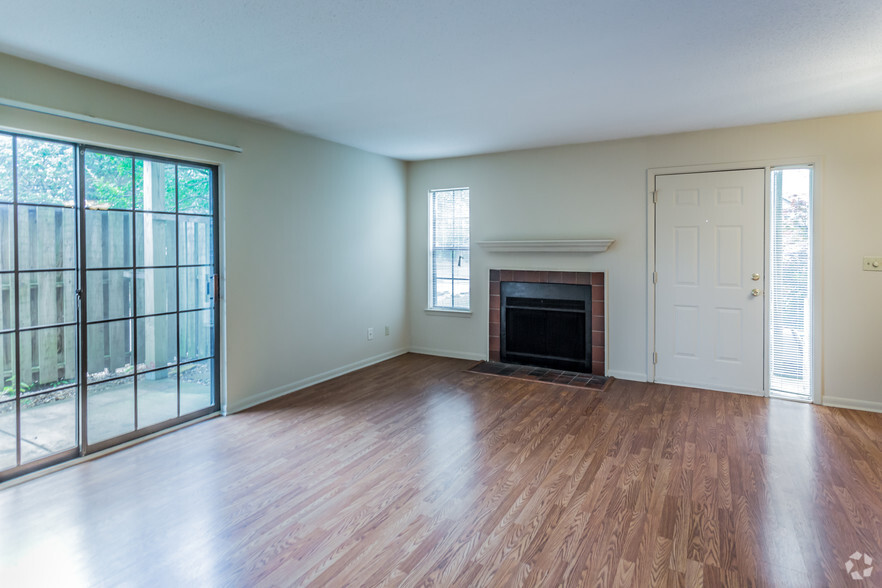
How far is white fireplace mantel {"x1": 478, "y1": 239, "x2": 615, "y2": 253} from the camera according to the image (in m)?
4.77

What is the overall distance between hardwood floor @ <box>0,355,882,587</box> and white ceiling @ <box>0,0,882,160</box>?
2.31 meters

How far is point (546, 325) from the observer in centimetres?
518

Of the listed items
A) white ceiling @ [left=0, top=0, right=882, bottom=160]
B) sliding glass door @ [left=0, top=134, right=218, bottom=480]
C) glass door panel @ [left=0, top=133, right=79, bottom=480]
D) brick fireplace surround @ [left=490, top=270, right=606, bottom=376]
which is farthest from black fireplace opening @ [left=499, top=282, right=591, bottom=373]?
glass door panel @ [left=0, top=133, right=79, bottom=480]

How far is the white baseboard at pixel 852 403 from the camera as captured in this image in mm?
3857

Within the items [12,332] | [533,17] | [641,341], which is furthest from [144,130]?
[641,341]

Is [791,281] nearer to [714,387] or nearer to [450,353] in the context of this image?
[714,387]

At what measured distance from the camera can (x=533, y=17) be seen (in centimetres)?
224

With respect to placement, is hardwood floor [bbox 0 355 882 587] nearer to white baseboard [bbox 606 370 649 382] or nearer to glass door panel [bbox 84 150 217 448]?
glass door panel [bbox 84 150 217 448]

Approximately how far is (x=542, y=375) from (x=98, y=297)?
12.3ft

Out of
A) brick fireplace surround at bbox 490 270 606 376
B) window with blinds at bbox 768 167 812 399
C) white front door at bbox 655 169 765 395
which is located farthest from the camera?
brick fireplace surround at bbox 490 270 606 376

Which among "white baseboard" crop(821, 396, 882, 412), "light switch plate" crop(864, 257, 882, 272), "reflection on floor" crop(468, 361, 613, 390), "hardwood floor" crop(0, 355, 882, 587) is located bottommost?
"hardwood floor" crop(0, 355, 882, 587)

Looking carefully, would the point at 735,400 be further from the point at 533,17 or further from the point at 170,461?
the point at 170,461

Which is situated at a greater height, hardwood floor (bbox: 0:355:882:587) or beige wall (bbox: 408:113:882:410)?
beige wall (bbox: 408:113:882:410)

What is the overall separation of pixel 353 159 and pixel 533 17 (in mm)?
3107
